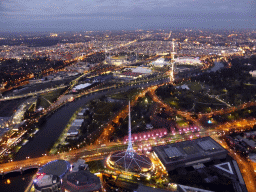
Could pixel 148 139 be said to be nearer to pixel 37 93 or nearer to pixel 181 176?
pixel 181 176

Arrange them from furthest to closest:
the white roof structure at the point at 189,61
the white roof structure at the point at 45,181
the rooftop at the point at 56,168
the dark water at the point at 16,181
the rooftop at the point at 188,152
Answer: the white roof structure at the point at 189,61, the rooftop at the point at 188,152, the dark water at the point at 16,181, the rooftop at the point at 56,168, the white roof structure at the point at 45,181

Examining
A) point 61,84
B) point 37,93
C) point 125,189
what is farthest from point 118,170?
point 61,84

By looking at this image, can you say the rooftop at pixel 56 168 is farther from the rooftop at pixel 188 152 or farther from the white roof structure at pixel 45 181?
the rooftop at pixel 188 152

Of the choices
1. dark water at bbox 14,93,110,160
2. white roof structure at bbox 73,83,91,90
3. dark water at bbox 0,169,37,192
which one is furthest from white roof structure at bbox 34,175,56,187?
white roof structure at bbox 73,83,91,90

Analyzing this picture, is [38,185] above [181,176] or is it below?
above

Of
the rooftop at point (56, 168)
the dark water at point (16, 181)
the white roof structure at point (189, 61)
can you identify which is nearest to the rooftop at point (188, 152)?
the rooftop at point (56, 168)

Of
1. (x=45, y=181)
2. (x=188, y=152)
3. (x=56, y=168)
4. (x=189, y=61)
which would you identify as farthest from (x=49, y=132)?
(x=189, y=61)

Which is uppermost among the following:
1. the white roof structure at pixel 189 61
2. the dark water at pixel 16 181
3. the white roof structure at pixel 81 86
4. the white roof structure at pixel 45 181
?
the white roof structure at pixel 189 61

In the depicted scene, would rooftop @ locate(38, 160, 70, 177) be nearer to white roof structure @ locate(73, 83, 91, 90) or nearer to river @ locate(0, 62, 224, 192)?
river @ locate(0, 62, 224, 192)

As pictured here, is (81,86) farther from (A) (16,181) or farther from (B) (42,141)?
(A) (16,181)
